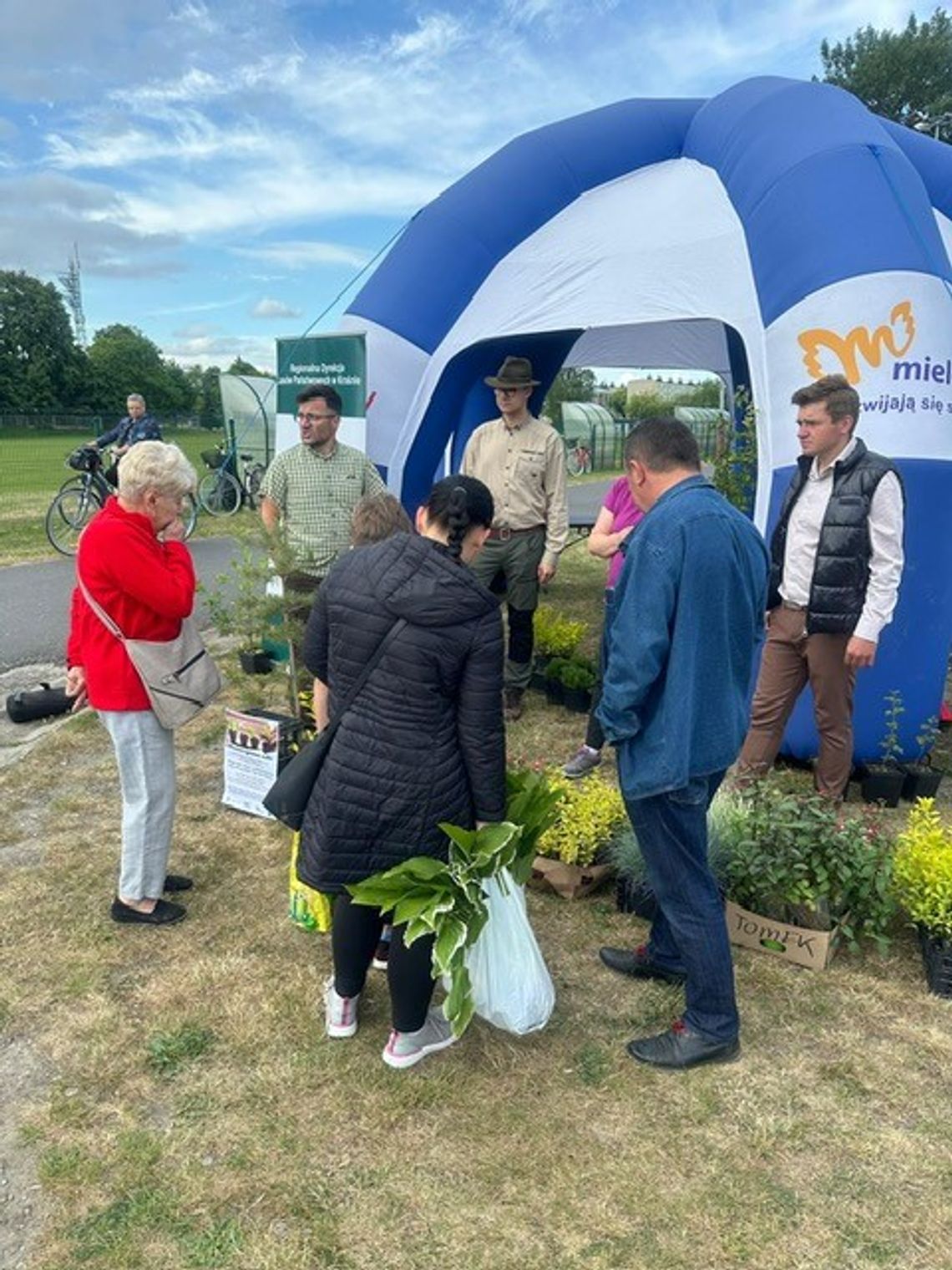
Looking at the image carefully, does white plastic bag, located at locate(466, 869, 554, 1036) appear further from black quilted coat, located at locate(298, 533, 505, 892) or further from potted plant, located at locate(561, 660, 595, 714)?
potted plant, located at locate(561, 660, 595, 714)

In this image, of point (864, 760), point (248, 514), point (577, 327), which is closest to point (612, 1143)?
point (864, 760)

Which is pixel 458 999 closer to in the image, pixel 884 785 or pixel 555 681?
pixel 884 785

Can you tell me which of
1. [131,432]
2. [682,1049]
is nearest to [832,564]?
[682,1049]

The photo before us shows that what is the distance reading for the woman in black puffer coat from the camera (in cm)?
218

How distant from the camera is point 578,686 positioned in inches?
223

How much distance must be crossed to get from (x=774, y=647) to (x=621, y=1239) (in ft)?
8.90

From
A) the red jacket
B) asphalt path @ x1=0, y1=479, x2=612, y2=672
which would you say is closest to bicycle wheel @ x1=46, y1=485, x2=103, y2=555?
asphalt path @ x1=0, y1=479, x2=612, y2=672

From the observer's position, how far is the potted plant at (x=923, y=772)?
443cm

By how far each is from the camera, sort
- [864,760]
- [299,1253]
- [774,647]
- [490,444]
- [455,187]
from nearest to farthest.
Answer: [299,1253] < [774,647] < [864,760] < [490,444] < [455,187]

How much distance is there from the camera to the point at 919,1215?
2117 millimetres

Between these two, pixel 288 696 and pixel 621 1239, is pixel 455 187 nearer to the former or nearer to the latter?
pixel 288 696

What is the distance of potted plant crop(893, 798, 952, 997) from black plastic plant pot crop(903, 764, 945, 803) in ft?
4.27

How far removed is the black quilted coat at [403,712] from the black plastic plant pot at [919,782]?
9.74 feet

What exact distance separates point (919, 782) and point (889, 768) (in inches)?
7.1
